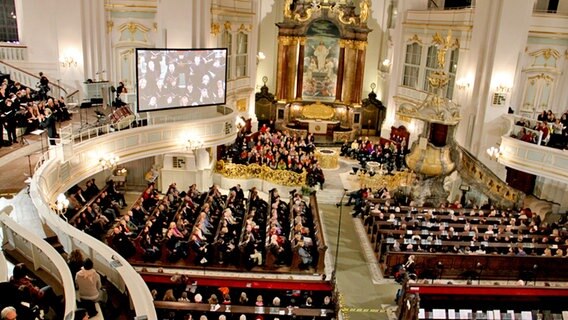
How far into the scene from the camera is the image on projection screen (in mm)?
17250

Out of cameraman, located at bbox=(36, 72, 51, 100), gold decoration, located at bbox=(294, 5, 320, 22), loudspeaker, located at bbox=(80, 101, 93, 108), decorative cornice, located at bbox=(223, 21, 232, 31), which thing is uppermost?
gold decoration, located at bbox=(294, 5, 320, 22)

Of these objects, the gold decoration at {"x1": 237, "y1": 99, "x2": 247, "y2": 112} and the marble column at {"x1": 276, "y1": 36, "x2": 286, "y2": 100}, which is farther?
the marble column at {"x1": 276, "y1": 36, "x2": 286, "y2": 100}

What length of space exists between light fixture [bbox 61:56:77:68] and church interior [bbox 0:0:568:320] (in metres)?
→ 0.08

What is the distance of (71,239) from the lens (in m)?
8.58

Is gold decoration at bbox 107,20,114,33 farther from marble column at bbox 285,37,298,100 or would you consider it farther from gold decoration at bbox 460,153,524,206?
gold decoration at bbox 460,153,524,206

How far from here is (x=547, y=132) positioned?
17297mm

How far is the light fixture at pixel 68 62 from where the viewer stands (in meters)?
20.4

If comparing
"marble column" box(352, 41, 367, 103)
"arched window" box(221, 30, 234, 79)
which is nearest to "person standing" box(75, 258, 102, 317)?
"arched window" box(221, 30, 234, 79)

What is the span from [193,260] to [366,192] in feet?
26.4

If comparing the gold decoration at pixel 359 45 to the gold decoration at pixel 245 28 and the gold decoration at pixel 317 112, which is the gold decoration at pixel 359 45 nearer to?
the gold decoration at pixel 317 112

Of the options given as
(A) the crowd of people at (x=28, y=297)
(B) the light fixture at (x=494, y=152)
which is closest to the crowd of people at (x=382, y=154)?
(B) the light fixture at (x=494, y=152)

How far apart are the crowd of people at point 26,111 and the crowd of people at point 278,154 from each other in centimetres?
811

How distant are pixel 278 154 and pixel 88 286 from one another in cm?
1608

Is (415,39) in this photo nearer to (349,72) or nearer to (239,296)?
(349,72)
